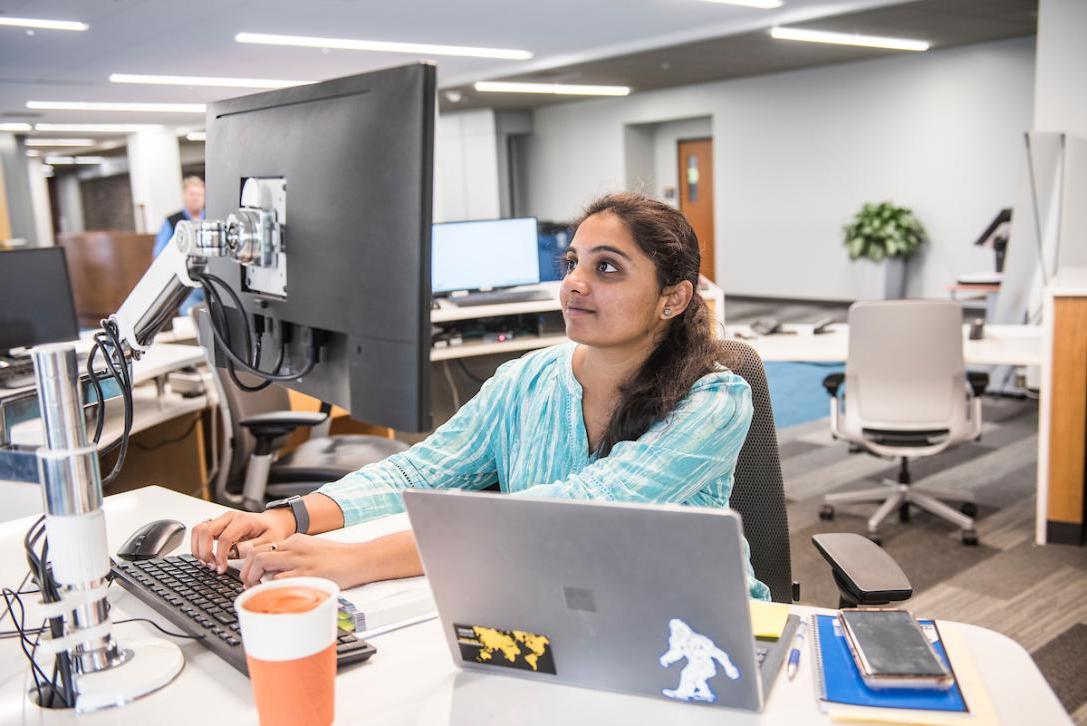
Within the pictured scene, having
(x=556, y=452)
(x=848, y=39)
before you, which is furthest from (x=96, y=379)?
(x=848, y=39)

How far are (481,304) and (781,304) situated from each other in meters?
7.52

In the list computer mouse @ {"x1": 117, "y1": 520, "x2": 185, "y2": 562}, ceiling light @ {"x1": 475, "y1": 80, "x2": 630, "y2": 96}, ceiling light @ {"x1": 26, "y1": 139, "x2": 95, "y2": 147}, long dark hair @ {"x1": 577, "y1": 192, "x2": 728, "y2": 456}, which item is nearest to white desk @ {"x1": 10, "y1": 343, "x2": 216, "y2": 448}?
computer mouse @ {"x1": 117, "y1": 520, "x2": 185, "y2": 562}

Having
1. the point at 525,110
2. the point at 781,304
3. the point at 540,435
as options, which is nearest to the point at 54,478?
the point at 540,435

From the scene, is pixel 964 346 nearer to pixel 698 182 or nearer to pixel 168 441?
pixel 168 441

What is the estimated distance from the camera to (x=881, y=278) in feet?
32.1

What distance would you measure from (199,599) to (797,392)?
559 centimetres

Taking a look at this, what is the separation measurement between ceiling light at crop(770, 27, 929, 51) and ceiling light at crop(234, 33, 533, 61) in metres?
2.41

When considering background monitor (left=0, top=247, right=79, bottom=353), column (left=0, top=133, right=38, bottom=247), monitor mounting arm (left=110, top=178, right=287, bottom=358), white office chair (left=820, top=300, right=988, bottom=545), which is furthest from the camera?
column (left=0, top=133, right=38, bottom=247)

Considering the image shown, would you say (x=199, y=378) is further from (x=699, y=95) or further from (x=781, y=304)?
(x=699, y=95)

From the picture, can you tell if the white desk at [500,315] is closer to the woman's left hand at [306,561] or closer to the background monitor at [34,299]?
the background monitor at [34,299]

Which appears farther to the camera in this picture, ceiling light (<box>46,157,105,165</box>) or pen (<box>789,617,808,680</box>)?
ceiling light (<box>46,157,105,165</box>)

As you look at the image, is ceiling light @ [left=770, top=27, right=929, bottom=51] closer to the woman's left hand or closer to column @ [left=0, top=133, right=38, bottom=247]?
the woman's left hand

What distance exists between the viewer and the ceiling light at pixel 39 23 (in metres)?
6.48

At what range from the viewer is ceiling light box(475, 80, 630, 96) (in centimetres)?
1068
